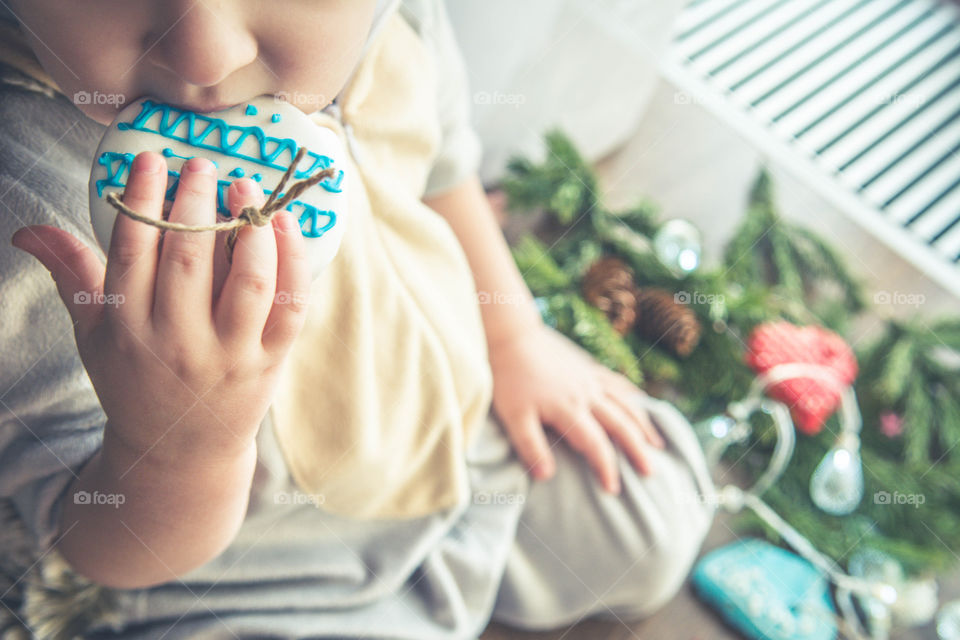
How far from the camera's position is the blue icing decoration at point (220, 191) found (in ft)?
1.09

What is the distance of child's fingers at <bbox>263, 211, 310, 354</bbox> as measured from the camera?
0.34 m

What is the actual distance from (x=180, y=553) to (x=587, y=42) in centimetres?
73

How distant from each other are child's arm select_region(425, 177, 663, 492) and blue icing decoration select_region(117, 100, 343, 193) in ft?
1.05

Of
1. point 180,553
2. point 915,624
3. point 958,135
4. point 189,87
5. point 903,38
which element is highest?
point 189,87

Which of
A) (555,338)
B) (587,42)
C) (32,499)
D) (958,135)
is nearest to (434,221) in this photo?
(555,338)

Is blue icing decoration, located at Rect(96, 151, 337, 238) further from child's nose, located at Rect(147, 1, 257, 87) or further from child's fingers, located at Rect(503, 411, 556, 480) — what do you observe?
child's fingers, located at Rect(503, 411, 556, 480)

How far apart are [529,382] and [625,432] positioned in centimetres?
10

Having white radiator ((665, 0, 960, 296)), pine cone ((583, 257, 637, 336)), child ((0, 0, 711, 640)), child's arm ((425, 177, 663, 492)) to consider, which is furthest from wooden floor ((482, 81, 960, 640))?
child ((0, 0, 711, 640))

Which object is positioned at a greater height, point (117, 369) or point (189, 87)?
point (189, 87)

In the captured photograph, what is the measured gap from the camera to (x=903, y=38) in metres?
1.35

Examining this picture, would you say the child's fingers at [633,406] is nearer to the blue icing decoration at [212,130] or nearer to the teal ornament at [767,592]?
the teal ornament at [767,592]

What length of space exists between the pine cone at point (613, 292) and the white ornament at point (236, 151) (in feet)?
1.71

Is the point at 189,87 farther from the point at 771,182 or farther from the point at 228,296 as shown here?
the point at 771,182

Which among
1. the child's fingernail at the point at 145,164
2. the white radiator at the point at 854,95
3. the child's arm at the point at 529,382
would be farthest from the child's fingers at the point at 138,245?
the white radiator at the point at 854,95
